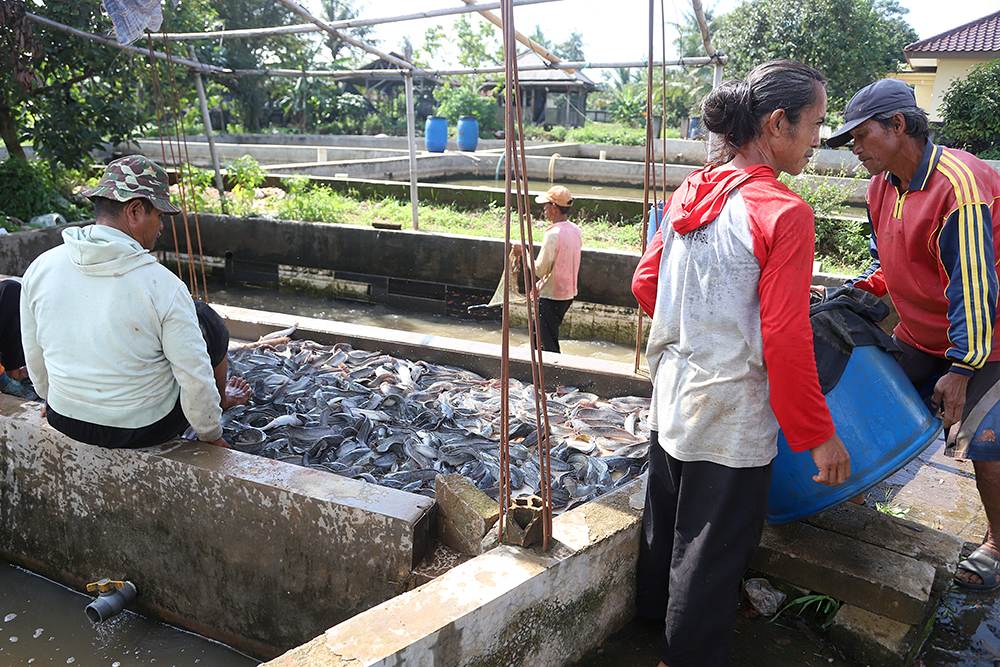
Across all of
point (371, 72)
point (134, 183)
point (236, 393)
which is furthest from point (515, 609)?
point (371, 72)

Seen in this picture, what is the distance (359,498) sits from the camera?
2.72m

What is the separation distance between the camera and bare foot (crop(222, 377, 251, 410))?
4.06 m

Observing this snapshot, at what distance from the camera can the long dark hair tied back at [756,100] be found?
1.84m

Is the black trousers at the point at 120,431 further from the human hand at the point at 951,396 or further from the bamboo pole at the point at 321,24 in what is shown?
the bamboo pole at the point at 321,24

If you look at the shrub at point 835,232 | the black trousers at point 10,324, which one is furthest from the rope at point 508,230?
the shrub at point 835,232

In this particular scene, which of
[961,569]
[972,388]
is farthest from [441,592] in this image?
[961,569]

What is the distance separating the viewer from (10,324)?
4.06 metres

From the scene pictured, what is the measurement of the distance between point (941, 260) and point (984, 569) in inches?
57.5

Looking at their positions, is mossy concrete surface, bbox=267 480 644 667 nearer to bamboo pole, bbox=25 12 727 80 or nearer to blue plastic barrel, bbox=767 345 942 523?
blue plastic barrel, bbox=767 345 942 523

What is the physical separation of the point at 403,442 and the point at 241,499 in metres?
1.07

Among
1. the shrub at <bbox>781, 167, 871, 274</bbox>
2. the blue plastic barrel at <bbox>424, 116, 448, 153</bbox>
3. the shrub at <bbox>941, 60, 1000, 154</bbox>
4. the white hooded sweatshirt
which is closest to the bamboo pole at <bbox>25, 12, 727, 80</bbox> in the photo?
the shrub at <bbox>781, 167, 871, 274</bbox>

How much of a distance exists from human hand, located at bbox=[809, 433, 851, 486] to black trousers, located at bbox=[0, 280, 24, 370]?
418 centimetres

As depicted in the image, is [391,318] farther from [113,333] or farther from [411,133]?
[113,333]

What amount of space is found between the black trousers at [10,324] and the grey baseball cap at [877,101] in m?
4.36
